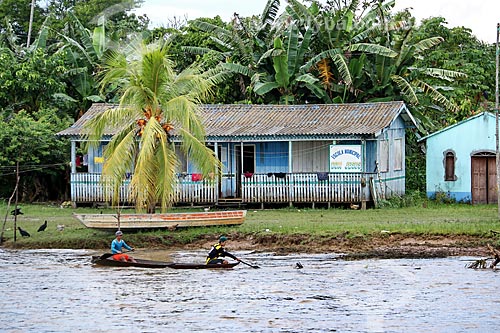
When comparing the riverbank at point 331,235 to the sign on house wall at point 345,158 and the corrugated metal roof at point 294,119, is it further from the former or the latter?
the corrugated metal roof at point 294,119

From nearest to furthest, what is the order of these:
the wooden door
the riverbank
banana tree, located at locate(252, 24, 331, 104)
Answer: the riverbank
the wooden door
banana tree, located at locate(252, 24, 331, 104)

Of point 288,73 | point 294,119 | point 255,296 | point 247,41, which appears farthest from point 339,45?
point 255,296

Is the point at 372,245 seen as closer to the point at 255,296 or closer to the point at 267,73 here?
the point at 255,296

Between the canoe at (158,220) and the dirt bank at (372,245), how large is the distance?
0.77 m

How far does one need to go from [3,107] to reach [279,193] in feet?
42.8

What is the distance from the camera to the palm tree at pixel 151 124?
26.3 m

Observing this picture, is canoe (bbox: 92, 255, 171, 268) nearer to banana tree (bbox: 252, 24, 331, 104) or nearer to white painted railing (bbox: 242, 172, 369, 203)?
white painted railing (bbox: 242, 172, 369, 203)

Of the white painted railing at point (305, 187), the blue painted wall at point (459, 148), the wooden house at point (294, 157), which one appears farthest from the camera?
the blue painted wall at point (459, 148)

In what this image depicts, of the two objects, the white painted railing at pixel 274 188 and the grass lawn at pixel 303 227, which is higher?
the white painted railing at pixel 274 188

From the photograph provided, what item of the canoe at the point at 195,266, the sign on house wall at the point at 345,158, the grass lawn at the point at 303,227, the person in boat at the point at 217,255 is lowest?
the canoe at the point at 195,266

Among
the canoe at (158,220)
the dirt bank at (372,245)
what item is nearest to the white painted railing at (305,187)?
the canoe at (158,220)

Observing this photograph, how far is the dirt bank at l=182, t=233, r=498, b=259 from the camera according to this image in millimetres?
24594

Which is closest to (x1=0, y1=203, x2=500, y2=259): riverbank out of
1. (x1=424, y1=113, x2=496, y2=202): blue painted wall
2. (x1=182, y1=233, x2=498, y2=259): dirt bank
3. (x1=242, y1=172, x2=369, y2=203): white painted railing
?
(x1=182, y1=233, x2=498, y2=259): dirt bank

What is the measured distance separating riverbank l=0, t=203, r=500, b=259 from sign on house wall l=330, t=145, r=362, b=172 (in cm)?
246
